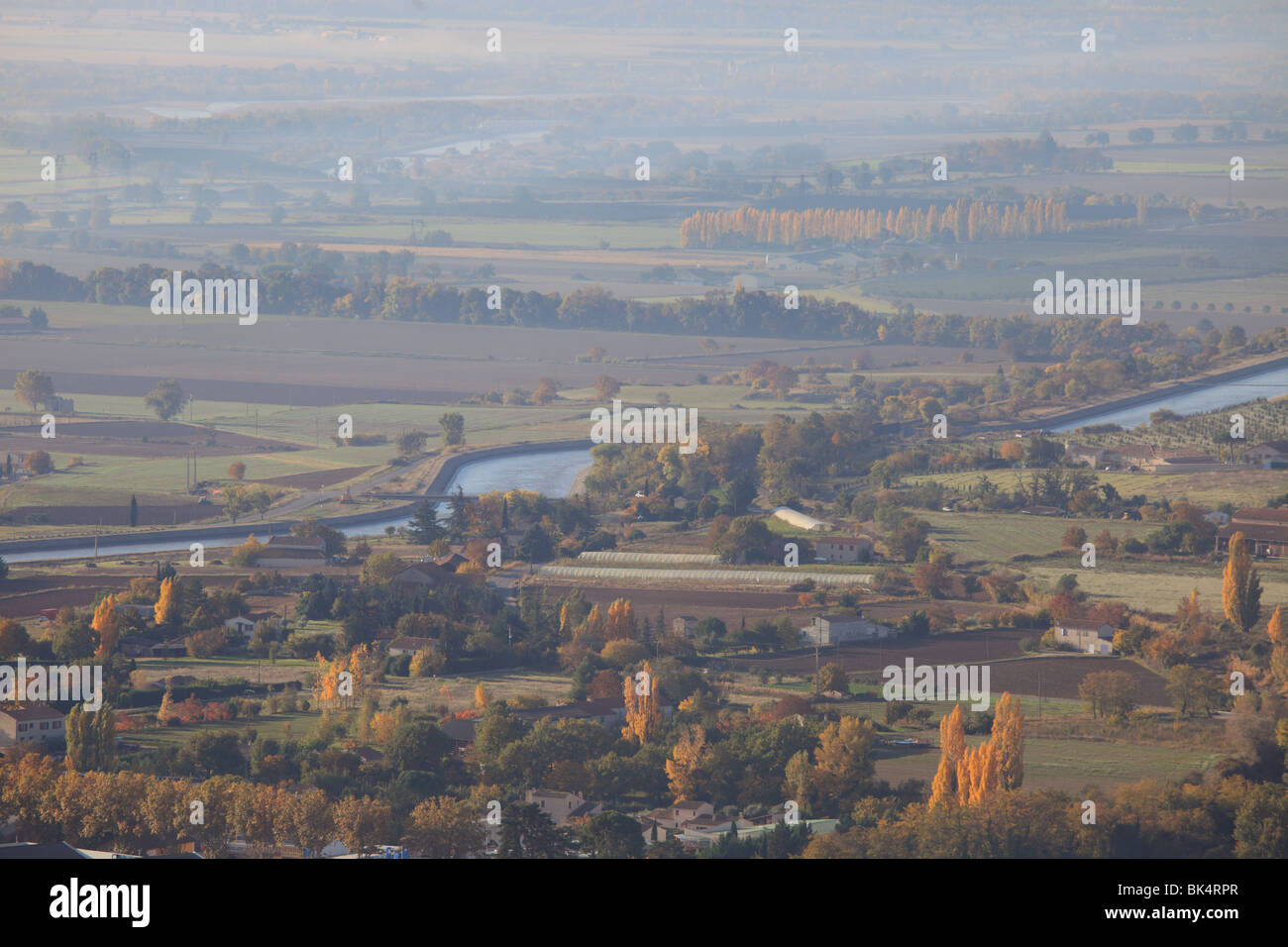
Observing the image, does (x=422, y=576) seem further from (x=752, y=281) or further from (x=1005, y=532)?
(x=752, y=281)

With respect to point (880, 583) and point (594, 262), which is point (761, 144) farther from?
point (880, 583)

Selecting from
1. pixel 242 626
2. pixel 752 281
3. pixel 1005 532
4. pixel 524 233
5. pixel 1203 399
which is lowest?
pixel 242 626

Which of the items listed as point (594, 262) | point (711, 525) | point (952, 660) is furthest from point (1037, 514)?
point (594, 262)

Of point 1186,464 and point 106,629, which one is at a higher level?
point 1186,464

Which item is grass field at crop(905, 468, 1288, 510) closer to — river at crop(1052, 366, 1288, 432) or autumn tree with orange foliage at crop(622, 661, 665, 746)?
river at crop(1052, 366, 1288, 432)

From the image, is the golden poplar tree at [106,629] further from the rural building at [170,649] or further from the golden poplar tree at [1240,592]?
the golden poplar tree at [1240,592]

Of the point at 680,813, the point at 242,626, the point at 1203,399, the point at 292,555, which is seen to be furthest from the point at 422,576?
the point at 1203,399
